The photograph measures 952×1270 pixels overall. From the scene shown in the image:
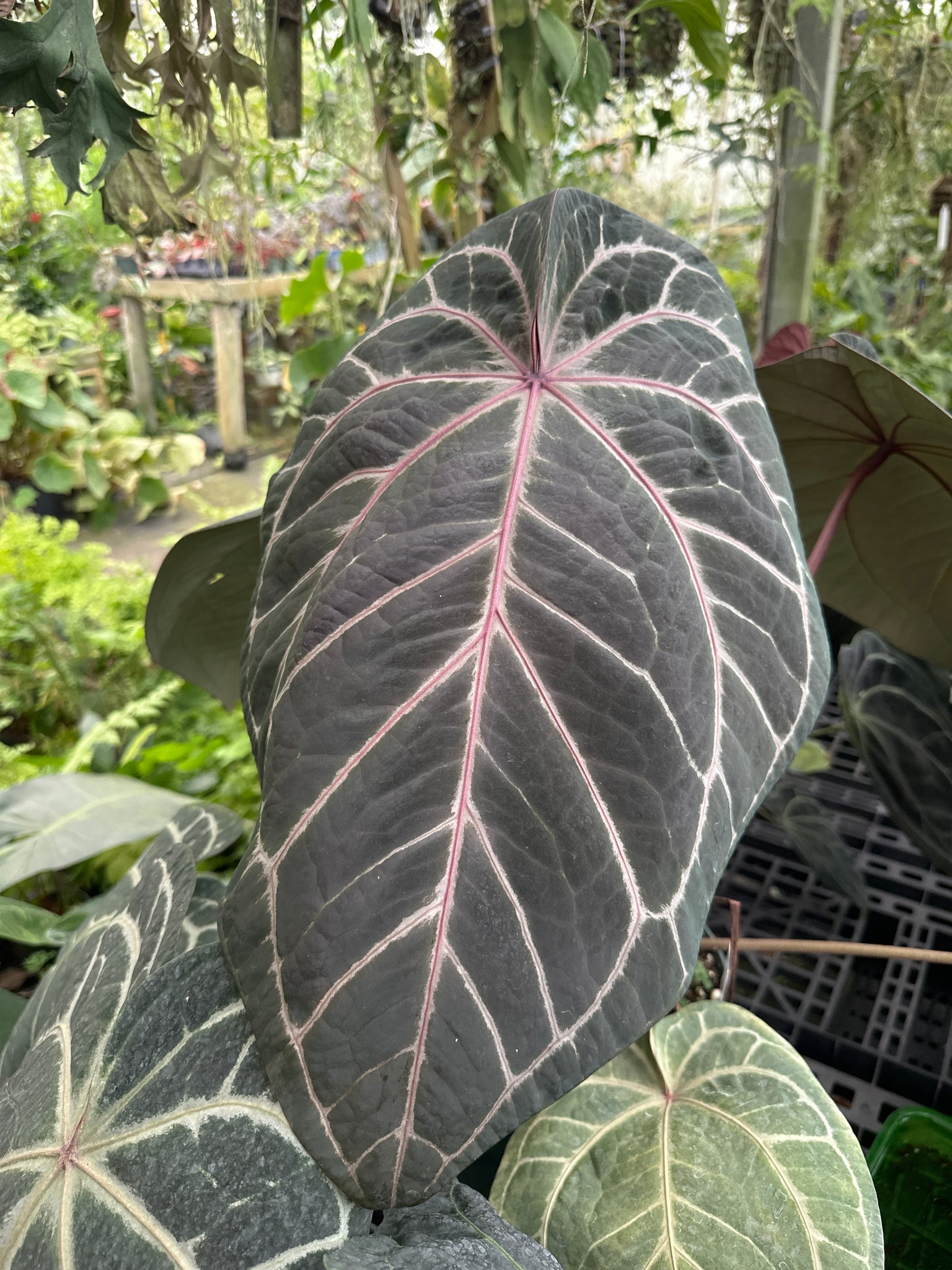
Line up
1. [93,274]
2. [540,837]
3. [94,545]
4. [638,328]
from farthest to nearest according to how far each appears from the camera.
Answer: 1. [94,545]
2. [93,274]
3. [638,328]
4. [540,837]

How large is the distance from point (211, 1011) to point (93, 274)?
1.34 m

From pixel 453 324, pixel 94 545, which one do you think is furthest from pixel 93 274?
pixel 453 324

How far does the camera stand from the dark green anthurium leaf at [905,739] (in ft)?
2.59

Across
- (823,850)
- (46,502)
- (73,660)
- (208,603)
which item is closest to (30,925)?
(208,603)

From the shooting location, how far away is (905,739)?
0.83 metres

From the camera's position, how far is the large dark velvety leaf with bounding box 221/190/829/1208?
38 centimetres

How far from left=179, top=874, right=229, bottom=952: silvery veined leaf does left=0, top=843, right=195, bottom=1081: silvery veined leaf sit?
0.08ft

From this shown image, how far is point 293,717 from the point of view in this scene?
420 millimetres

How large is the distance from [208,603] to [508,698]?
20.3 inches

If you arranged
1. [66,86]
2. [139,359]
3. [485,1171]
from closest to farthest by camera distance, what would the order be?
[66,86] → [485,1171] → [139,359]

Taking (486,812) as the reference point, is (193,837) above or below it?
below

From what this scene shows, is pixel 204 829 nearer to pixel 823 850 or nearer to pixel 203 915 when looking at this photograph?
pixel 203 915

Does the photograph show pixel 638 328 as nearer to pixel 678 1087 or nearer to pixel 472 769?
pixel 472 769

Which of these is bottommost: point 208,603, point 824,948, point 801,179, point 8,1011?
point 8,1011
